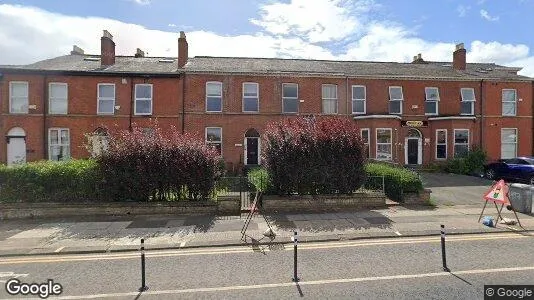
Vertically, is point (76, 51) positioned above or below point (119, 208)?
above

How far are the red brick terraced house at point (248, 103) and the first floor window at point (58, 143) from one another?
6 centimetres

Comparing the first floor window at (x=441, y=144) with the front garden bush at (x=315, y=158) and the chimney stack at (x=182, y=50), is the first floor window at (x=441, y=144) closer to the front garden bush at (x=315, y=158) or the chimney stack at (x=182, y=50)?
the front garden bush at (x=315, y=158)

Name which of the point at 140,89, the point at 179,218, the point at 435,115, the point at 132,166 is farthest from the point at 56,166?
the point at 435,115

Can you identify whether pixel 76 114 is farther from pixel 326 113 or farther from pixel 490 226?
pixel 490 226

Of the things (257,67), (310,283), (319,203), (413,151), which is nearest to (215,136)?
(257,67)

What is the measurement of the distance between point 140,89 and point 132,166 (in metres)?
12.5

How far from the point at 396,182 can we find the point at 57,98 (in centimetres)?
2166

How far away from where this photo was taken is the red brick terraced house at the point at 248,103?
20.7 m

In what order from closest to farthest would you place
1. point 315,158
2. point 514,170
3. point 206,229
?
point 206,229, point 315,158, point 514,170

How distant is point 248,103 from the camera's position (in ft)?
72.4

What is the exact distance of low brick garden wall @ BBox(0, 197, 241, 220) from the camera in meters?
10.4

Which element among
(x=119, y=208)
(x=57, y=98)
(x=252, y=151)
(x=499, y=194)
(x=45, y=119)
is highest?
(x=57, y=98)

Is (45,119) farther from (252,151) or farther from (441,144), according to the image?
(441,144)

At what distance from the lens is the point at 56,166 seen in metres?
10.8
